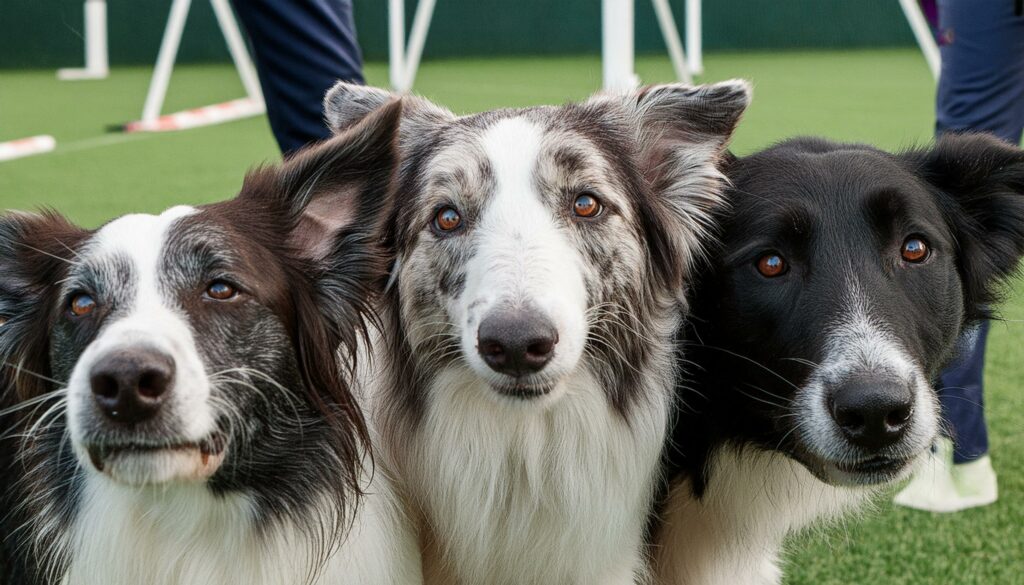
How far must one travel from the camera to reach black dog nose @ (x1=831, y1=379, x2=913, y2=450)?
2615mm

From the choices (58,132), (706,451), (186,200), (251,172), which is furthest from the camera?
(58,132)

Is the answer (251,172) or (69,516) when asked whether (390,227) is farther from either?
(69,516)

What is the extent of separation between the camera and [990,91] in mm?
3928

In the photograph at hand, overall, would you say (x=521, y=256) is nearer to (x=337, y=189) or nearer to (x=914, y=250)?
(x=337, y=189)

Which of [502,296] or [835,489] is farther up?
[502,296]

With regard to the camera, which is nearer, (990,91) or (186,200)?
(990,91)

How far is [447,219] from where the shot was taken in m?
2.93

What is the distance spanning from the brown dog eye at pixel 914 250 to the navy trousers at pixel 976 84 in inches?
37.2

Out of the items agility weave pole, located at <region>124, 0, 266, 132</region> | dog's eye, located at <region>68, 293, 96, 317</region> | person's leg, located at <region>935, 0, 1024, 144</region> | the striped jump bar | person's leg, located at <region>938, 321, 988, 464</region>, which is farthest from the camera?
agility weave pole, located at <region>124, 0, 266, 132</region>

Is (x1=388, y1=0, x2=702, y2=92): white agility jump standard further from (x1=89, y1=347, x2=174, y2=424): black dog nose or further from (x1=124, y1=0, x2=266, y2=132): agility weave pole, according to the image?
(x1=124, y1=0, x2=266, y2=132): agility weave pole

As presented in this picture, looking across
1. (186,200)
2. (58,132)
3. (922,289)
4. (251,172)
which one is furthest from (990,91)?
(58,132)

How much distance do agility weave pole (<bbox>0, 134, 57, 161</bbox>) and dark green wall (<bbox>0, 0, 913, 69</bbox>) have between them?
8318 mm

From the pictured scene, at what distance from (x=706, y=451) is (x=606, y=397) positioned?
15.2 inches

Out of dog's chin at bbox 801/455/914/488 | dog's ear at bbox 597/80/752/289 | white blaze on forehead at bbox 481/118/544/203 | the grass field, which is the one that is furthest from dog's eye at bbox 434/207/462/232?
the grass field
